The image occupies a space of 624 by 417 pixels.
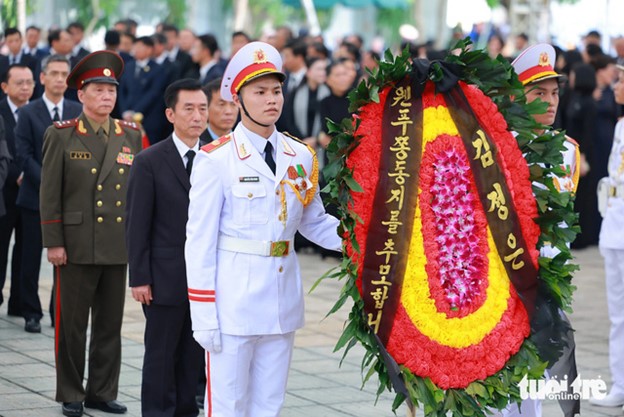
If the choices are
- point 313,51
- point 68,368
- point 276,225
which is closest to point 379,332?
point 276,225

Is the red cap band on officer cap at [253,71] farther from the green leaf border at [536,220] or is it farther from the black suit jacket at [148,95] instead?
the black suit jacket at [148,95]

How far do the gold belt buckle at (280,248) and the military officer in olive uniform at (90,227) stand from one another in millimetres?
2139

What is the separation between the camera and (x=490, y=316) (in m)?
5.48

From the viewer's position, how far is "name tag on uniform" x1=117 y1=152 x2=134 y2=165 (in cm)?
746

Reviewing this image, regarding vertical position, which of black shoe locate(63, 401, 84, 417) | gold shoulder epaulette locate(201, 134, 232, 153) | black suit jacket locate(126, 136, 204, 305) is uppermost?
gold shoulder epaulette locate(201, 134, 232, 153)

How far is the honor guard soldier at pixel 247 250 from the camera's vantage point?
211 inches

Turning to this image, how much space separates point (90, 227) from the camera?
7391mm

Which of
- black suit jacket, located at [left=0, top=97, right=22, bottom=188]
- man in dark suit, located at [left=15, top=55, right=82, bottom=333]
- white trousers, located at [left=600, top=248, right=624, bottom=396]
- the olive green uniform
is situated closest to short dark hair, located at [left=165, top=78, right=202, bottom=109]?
the olive green uniform

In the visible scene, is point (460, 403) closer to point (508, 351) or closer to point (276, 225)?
point (508, 351)

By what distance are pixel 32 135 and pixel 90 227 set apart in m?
2.40

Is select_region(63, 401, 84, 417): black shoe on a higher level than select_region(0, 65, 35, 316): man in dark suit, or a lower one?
lower

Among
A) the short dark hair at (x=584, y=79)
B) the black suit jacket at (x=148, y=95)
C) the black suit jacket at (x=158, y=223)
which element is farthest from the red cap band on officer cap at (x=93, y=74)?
the short dark hair at (x=584, y=79)

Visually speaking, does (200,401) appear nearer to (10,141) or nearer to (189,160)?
(189,160)

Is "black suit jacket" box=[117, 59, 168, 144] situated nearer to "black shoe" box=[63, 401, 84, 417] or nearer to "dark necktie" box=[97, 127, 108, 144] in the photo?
"dark necktie" box=[97, 127, 108, 144]
